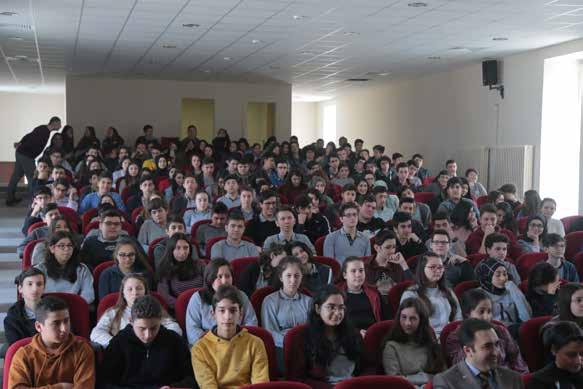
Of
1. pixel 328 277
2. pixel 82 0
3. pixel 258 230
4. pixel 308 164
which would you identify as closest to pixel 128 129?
pixel 308 164

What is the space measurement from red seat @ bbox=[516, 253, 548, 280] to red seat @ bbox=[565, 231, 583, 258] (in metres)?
1.22

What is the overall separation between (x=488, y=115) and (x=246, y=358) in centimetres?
965

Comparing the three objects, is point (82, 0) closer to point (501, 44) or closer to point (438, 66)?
point (501, 44)

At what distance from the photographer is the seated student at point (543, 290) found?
15.6ft

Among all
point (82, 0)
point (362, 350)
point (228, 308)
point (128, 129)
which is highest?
point (82, 0)

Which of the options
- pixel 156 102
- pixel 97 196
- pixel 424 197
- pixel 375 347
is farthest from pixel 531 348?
pixel 156 102

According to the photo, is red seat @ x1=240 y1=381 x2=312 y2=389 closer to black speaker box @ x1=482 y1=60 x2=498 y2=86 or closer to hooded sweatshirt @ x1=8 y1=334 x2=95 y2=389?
hooded sweatshirt @ x1=8 y1=334 x2=95 y2=389

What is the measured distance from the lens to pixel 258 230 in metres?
6.59

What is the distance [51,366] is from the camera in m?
3.37

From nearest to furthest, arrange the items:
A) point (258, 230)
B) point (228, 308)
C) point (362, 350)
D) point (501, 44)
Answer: point (228, 308) < point (362, 350) < point (258, 230) < point (501, 44)

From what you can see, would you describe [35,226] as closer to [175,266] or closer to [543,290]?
[175,266]

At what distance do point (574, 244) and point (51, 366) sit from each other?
5315mm

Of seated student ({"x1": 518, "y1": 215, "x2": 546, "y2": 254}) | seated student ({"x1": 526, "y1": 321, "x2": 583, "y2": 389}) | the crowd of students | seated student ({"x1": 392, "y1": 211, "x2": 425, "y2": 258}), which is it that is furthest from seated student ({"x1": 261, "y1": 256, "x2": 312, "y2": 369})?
seated student ({"x1": 518, "y1": 215, "x2": 546, "y2": 254})

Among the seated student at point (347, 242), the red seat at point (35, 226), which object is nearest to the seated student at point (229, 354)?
the seated student at point (347, 242)
